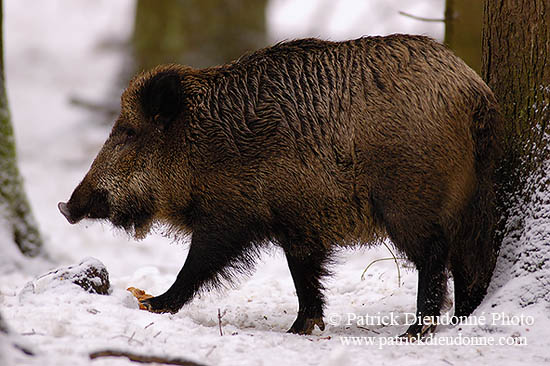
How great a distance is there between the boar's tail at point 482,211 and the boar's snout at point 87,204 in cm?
229

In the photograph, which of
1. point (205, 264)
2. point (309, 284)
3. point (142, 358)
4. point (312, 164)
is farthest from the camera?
point (309, 284)

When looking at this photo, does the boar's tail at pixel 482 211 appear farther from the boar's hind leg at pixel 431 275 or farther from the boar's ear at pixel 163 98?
the boar's ear at pixel 163 98

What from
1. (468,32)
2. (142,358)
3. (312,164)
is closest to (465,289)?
(312,164)

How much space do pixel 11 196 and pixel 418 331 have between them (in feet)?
14.8

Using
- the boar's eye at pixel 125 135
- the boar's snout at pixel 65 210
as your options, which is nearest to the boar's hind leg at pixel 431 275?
the boar's eye at pixel 125 135

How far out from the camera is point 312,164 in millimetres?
4094

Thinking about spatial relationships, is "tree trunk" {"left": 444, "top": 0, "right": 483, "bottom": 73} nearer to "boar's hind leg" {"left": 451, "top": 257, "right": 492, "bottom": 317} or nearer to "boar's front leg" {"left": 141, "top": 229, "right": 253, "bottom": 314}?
"boar's hind leg" {"left": 451, "top": 257, "right": 492, "bottom": 317}

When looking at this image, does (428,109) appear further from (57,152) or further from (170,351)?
(57,152)

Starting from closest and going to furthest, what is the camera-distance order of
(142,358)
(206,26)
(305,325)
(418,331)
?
(142,358)
(418,331)
(305,325)
(206,26)

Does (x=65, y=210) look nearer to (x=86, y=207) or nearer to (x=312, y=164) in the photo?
(x=86, y=207)

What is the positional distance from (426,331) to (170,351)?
1.55m

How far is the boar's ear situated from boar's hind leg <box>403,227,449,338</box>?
5.90ft

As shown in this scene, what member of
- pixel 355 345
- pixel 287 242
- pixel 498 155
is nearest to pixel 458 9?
pixel 498 155

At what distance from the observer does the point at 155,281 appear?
5.54 m
